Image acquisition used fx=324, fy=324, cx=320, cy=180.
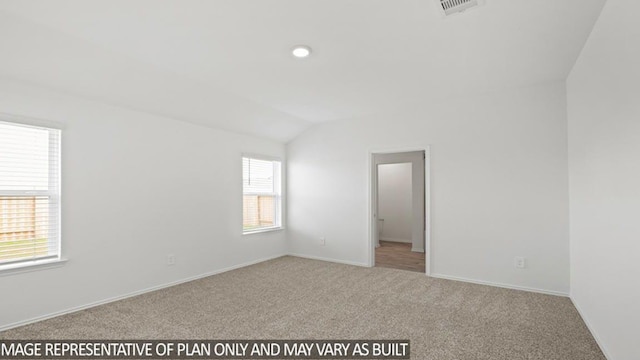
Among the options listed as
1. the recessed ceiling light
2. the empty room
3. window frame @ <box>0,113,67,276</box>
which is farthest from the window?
the recessed ceiling light

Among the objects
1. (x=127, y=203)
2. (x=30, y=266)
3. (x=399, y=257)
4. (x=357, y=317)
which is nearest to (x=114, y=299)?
(x=30, y=266)

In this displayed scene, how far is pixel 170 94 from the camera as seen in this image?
3684mm

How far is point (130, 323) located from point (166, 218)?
1437 millimetres

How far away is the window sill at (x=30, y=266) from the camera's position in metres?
2.80

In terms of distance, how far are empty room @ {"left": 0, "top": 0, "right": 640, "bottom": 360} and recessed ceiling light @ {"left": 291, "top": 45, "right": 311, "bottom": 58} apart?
2 centimetres

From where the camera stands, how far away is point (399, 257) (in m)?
6.08

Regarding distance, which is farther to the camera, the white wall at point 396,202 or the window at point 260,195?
the white wall at point 396,202

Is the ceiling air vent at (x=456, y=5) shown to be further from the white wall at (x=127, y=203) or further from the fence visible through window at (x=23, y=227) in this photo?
the fence visible through window at (x=23, y=227)

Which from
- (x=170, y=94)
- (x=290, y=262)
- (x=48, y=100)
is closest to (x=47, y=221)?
(x=48, y=100)

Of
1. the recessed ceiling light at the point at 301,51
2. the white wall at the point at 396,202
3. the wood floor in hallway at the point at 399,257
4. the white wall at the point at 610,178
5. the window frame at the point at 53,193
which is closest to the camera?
the white wall at the point at 610,178

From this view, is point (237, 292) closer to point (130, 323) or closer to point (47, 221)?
point (130, 323)

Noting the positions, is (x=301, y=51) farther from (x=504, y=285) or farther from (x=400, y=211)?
(x=400, y=211)

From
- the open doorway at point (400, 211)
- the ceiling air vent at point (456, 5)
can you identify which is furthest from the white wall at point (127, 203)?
the ceiling air vent at point (456, 5)

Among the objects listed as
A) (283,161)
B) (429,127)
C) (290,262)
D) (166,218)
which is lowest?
(290,262)
